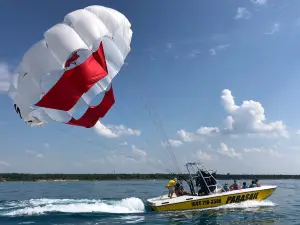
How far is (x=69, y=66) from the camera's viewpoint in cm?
1249

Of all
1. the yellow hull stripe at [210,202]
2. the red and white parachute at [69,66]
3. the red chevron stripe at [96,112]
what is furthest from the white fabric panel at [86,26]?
the yellow hull stripe at [210,202]

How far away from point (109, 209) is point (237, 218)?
6.99 m

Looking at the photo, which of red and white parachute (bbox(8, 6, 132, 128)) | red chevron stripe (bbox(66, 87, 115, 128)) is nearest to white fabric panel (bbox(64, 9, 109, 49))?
red and white parachute (bbox(8, 6, 132, 128))

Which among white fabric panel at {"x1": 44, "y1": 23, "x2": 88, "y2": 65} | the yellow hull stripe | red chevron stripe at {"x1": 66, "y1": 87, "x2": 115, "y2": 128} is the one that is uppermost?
white fabric panel at {"x1": 44, "y1": 23, "x2": 88, "y2": 65}

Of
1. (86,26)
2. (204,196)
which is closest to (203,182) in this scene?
(204,196)

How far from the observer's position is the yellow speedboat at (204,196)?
18859 millimetres

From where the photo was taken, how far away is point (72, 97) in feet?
40.5

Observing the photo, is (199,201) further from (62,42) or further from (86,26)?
(62,42)

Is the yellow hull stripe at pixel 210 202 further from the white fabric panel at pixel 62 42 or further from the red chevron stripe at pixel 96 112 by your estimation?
the white fabric panel at pixel 62 42

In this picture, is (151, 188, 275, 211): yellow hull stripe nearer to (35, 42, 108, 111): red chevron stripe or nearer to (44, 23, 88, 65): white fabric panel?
(35, 42, 108, 111): red chevron stripe

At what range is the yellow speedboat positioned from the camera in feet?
61.9

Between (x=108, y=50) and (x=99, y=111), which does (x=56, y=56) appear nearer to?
(x=108, y=50)

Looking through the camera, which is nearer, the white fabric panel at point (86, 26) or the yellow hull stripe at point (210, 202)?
the white fabric panel at point (86, 26)

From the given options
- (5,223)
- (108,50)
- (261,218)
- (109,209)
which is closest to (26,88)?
(108,50)
